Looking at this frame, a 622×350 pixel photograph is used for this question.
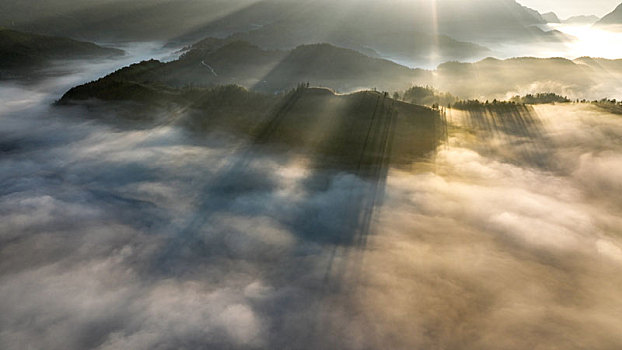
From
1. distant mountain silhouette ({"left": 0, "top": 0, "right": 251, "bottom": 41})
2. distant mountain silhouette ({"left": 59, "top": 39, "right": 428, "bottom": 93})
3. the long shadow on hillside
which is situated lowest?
the long shadow on hillside

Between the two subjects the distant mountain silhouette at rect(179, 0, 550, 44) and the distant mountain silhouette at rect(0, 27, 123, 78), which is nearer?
the distant mountain silhouette at rect(0, 27, 123, 78)

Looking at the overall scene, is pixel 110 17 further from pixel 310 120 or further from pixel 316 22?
pixel 310 120

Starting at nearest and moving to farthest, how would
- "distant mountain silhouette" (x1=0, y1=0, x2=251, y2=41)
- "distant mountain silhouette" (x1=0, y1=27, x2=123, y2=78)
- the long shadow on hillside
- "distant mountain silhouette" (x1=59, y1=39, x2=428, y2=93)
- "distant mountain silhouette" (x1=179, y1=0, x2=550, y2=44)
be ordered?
the long shadow on hillside → "distant mountain silhouette" (x1=59, y1=39, x2=428, y2=93) → "distant mountain silhouette" (x1=0, y1=27, x2=123, y2=78) → "distant mountain silhouette" (x1=0, y1=0, x2=251, y2=41) → "distant mountain silhouette" (x1=179, y1=0, x2=550, y2=44)

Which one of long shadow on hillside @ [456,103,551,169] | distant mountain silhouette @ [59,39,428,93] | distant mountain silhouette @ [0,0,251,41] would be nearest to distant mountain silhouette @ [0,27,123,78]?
distant mountain silhouette @ [59,39,428,93]

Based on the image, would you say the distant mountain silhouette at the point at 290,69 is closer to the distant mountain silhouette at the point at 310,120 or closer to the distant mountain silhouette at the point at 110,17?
the distant mountain silhouette at the point at 310,120

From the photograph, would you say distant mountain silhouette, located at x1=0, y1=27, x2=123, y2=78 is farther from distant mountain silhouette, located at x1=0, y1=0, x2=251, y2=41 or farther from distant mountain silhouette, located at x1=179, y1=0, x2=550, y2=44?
distant mountain silhouette, located at x1=179, y1=0, x2=550, y2=44

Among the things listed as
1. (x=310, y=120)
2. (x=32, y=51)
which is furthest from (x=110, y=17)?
(x=310, y=120)
